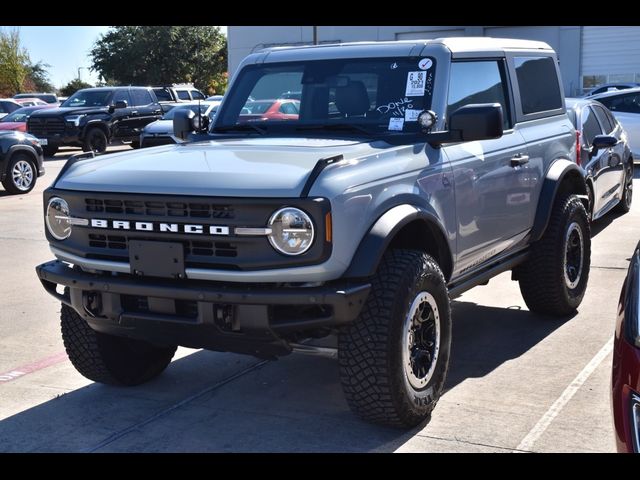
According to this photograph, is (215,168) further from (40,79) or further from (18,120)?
(40,79)

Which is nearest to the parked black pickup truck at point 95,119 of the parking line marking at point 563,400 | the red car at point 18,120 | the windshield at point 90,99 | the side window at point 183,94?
the windshield at point 90,99

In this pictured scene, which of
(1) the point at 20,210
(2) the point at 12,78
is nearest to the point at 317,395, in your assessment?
(1) the point at 20,210

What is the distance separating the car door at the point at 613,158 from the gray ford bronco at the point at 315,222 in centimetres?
472

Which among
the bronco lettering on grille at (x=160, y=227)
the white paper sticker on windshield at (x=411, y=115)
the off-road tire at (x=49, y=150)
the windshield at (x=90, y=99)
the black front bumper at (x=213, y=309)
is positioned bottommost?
the off-road tire at (x=49, y=150)

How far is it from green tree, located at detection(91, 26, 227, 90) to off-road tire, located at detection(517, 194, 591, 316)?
58636 mm

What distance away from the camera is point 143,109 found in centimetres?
2477

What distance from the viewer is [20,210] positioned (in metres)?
13.2

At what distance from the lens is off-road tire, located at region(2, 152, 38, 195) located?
591 inches

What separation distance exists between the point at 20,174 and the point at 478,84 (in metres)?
11.2

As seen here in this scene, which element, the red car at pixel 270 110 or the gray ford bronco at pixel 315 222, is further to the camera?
the red car at pixel 270 110

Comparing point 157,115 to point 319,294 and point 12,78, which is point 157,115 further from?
point 12,78

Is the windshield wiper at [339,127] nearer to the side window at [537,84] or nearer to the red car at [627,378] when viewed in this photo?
the side window at [537,84]

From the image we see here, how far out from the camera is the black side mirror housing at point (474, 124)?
16.0ft
